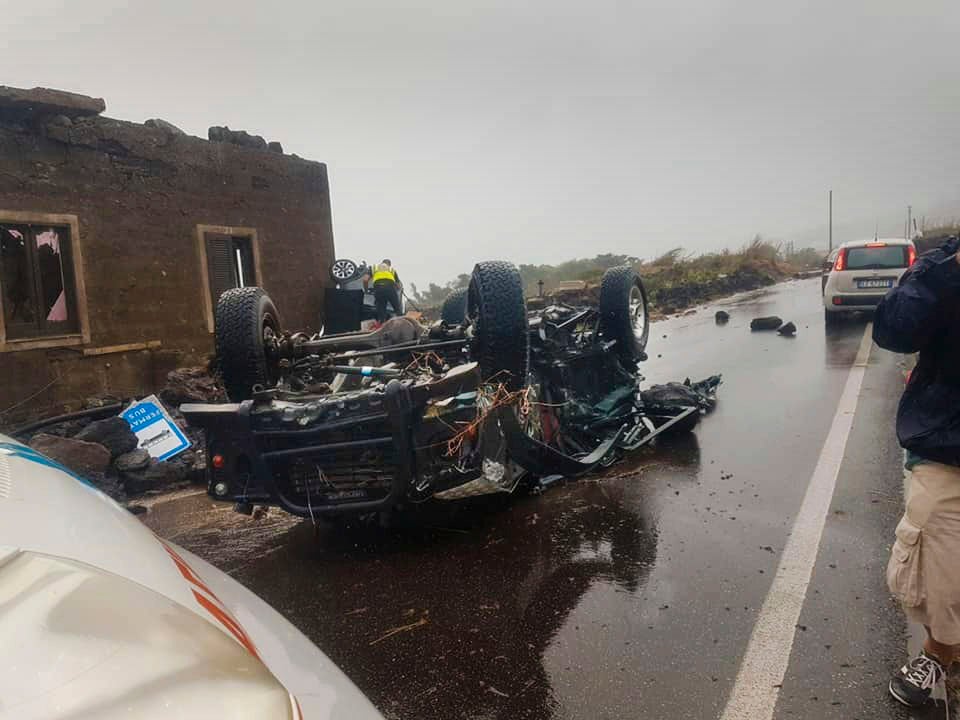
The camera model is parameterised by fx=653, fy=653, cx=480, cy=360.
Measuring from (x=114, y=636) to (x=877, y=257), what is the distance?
43.7 feet

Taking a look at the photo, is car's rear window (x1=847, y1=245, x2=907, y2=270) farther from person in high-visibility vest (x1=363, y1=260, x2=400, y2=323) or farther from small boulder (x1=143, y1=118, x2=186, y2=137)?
small boulder (x1=143, y1=118, x2=186, y2=137)

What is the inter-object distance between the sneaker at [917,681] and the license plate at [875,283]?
11.0 metres

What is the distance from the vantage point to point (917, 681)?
7.30 feet

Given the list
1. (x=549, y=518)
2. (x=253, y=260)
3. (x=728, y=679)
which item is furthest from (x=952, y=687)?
(x=253, y=260)

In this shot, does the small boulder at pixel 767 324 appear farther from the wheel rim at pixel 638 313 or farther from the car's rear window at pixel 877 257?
the wheel rim at pixel 638 313

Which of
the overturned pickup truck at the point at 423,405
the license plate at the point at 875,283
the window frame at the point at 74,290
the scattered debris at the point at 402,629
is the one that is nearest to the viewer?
the scattered debris at the point at 402,629

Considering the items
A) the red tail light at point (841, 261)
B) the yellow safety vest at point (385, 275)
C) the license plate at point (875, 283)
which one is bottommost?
the license plate at point (875, 283)

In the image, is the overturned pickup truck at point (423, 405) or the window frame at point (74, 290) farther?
the window frame at point (74, 290)

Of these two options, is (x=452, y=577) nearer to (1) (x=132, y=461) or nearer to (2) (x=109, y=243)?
(1) (x=132, y=461)

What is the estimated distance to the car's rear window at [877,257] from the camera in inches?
453

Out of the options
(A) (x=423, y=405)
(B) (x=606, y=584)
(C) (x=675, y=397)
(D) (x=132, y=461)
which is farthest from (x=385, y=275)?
(B) (x=606, y=584)

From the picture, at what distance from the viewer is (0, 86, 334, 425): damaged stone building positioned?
801 centimetres

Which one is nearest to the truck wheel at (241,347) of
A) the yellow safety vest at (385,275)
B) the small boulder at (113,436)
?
the small boulder at (113,436)

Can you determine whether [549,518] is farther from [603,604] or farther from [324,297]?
[324,297]
